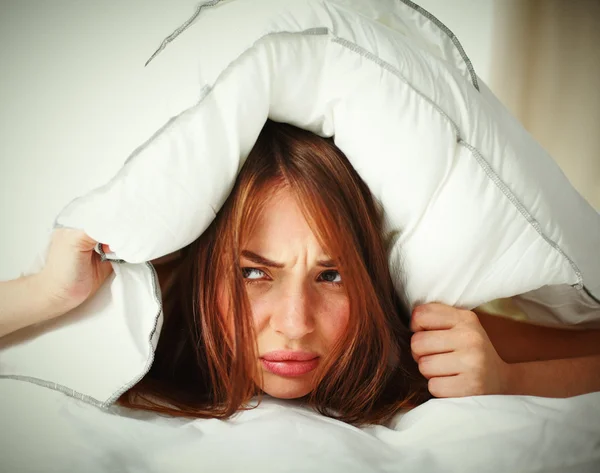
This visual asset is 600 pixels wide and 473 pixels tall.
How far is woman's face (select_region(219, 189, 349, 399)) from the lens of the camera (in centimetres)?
73

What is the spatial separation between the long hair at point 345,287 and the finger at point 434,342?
1.9 inches

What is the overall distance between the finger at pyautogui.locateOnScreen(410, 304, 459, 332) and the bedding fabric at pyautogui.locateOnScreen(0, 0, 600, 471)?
0.8 inches

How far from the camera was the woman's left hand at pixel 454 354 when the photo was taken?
2.46ft

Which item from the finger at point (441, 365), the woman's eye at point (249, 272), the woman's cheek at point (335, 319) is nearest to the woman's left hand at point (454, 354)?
the finger at point (441, 365)

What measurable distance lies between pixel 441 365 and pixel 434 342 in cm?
3

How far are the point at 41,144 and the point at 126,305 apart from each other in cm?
26

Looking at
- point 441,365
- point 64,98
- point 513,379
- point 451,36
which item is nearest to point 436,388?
point 441,365

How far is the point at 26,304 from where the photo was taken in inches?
29.1

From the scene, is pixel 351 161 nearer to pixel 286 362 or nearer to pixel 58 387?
pixel 286 362

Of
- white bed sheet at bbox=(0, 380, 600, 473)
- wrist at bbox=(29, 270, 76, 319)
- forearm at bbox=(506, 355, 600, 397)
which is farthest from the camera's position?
forearm at bbox=(506, 355, 600, 397)

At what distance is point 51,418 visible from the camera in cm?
67

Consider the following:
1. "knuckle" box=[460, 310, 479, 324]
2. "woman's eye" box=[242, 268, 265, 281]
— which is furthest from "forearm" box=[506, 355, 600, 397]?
"woman's eye" box=[242, 268, 265, 281]

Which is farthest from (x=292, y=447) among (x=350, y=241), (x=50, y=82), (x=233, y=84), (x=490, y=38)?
(x=490, y=38)

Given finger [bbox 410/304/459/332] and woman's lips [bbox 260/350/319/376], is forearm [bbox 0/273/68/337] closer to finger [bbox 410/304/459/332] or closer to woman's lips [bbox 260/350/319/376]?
woman's lips [bbox 260/350/319/376]
